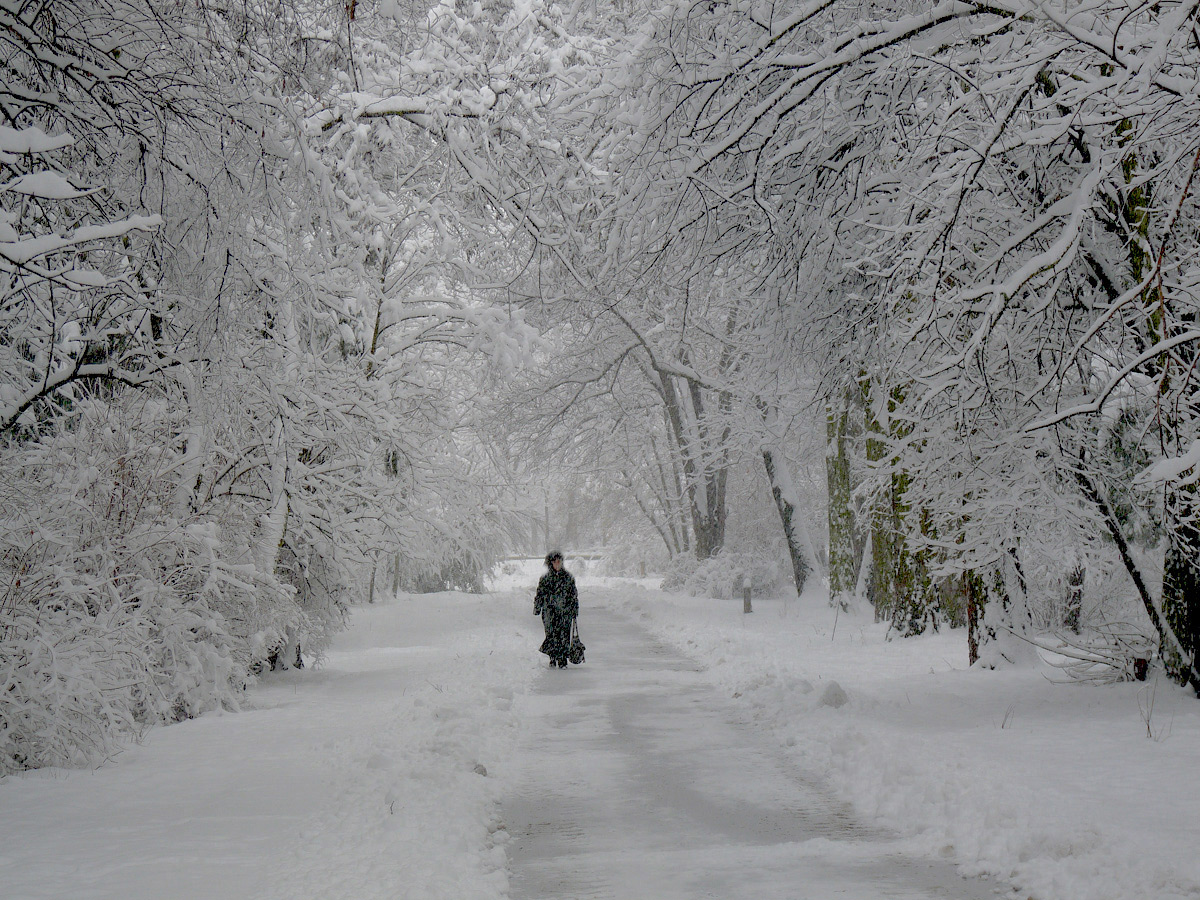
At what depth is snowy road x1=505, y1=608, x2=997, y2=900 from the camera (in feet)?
14.8

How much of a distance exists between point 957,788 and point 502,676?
7.66 m

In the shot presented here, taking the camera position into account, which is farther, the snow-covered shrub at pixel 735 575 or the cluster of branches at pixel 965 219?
the snow-covered shrub at pixel 735 575

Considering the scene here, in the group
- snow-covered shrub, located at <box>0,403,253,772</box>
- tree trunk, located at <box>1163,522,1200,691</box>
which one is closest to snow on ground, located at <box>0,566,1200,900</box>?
tree trunk, located at <box>1163,522,1200,691</box>

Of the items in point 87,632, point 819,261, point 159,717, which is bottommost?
point 159,717

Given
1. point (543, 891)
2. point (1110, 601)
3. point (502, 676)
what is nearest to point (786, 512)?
point (1110, 601)

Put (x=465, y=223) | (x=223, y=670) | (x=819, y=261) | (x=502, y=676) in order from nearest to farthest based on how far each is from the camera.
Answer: (x=819, y=261) < (x=223, y=670) < (x=465, y=223) < (x=502, y=676)

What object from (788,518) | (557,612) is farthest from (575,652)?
(788,518)

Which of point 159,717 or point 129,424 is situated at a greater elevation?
point 129,424

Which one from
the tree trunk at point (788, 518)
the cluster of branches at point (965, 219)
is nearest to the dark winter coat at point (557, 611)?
the cluster of branches at point (965, 219)

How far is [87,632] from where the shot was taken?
728 cm

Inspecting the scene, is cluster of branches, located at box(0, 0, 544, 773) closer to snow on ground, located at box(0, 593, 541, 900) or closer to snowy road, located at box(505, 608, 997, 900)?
snow on ground, located at box(0, 593, 541, 900)

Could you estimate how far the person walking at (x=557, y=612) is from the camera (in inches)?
564

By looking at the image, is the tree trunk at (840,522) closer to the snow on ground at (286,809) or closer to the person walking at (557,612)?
the person walking at (557,612)

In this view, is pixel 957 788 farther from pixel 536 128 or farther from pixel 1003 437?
pixel 536 128
